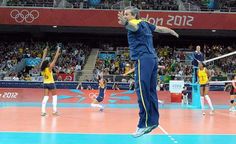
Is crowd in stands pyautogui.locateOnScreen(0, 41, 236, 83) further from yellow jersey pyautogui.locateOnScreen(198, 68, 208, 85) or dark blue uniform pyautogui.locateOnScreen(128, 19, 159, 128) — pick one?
dark blue uniform pyautogui.locateOnScreen(128, 19, 159, 128)

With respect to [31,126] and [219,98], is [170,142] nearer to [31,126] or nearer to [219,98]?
[31,126]

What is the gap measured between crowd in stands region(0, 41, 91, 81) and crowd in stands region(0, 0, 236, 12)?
388 centimetres

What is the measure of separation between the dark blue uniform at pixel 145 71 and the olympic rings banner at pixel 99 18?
81.8ft

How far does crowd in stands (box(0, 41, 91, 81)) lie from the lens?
→ 2845 centimetres

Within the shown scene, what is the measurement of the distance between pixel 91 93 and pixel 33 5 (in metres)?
14.2

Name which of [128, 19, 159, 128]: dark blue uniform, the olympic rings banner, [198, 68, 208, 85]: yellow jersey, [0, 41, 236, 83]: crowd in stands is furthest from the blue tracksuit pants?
the olympic rings banner

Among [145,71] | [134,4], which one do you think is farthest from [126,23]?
[134,4]

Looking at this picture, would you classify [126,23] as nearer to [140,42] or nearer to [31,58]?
[140,42]

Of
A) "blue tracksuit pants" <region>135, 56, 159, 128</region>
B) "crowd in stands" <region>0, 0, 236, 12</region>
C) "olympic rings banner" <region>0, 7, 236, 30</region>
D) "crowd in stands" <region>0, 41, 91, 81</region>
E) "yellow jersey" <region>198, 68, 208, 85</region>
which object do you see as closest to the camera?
"blue tracksuit pants" <region>135, 56, 159, 128</region>

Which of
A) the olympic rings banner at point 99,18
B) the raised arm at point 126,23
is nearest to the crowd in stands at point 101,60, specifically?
the olympic rings banner at point 99,18

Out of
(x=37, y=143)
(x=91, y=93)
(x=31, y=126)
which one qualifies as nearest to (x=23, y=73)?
(x=91, y=93)

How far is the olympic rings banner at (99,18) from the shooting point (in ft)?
101

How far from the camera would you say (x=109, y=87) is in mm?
23562

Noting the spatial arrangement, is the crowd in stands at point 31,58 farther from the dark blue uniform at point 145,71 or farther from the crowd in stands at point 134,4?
the dark blue uniform at point 145,71
